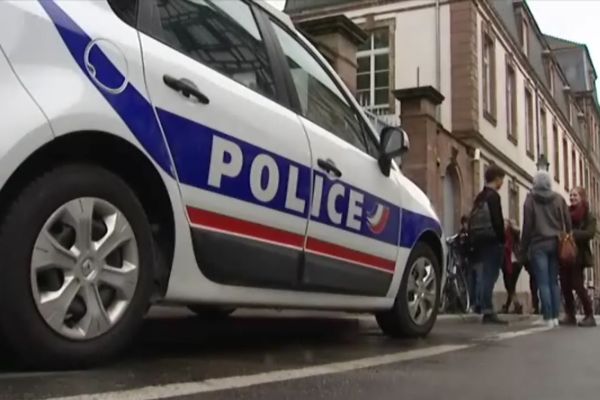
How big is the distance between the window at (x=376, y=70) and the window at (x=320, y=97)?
1833 cm

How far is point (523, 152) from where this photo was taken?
29.8 metres

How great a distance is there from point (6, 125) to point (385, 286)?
3.00 meters

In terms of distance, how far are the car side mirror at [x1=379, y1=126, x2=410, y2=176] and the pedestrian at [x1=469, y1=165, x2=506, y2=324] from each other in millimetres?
3562

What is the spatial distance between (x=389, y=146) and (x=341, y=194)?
0.87 m

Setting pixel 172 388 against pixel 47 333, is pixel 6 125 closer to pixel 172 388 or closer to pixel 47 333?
pixel 47 333

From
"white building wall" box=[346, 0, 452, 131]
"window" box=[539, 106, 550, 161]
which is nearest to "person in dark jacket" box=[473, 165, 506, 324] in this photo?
"white building wall" box=[346, 0, 452, 131]

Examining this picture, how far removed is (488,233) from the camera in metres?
8.80

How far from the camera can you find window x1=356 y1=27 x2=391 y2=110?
2361 cm

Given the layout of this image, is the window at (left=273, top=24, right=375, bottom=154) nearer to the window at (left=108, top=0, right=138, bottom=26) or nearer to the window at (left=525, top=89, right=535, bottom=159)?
the window at (left=108, top=0, right=138, bottom=26)

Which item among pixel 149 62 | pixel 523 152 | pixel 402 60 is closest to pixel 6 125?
pixel 149 62

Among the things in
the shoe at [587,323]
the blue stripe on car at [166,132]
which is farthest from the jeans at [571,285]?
the blue stripe on car at [166,132]

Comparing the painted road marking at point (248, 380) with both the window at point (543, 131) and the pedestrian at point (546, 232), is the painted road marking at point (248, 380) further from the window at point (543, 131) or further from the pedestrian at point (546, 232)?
the window at point (543, 131)

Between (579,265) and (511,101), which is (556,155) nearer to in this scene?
(511,101)

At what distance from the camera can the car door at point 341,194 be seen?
4457 mm
